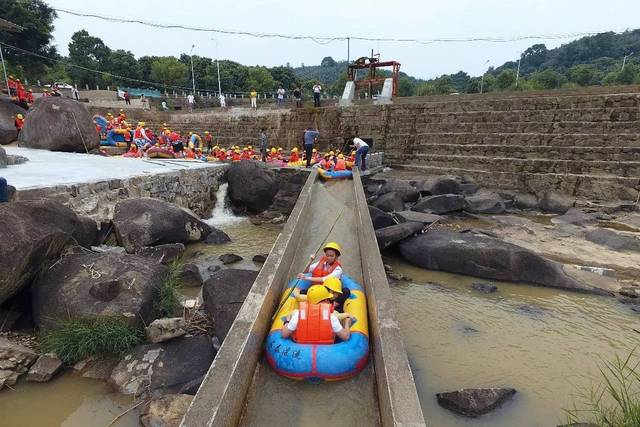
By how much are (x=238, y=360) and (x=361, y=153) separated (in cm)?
1169

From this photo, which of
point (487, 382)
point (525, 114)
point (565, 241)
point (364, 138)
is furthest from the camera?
point (364, 138)

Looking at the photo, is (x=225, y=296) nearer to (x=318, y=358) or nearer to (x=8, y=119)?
(x=318, y=358)

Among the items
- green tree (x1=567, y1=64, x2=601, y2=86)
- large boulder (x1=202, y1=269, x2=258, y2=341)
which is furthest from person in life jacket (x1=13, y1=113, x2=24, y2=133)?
green tree (x1=567, y1=64, x2=601, y2=86)

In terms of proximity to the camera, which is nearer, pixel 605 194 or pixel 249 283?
pixel 249 283

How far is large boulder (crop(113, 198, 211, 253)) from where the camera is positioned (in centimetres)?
747

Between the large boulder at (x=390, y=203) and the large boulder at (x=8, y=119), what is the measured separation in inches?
605

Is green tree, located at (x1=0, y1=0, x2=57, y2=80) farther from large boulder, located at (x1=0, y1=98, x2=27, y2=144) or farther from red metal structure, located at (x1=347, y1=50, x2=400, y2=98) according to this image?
red metal structure, located at (x1=347, y1=50, x2=400, y2=98)

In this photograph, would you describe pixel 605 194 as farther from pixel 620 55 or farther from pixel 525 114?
pixel 620 55

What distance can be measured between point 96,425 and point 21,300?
2588mm

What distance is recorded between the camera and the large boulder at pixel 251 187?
41.1ft

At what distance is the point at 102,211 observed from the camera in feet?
25.7

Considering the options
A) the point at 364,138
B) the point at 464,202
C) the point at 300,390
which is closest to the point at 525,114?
the point at 464,202

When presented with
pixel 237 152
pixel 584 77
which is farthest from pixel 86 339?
pixel 584 77

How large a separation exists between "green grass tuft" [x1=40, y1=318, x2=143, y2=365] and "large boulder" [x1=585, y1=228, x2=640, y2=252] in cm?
979
